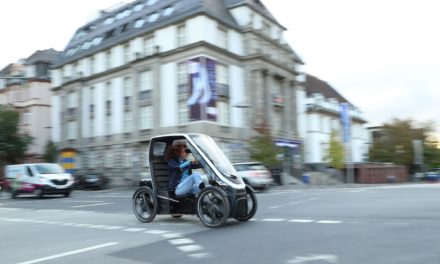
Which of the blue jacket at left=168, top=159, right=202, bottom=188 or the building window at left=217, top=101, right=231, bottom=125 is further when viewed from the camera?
the building window at left=217, top=101, right=231, bottom=125

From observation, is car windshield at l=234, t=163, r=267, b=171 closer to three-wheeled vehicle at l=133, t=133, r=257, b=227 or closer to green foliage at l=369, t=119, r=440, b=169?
three-wheeled vehicle at l=133, t=133, r=257, b=227

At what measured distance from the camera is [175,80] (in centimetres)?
4028

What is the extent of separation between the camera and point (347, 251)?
5.73m

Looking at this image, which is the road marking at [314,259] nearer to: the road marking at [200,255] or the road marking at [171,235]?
the road marking at [200,255]

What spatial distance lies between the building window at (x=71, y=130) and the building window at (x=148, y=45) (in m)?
14.8

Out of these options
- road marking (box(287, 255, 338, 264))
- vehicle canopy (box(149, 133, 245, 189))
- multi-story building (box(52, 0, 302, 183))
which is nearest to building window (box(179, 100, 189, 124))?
multi-story building (box(52, 0, 302, 183))

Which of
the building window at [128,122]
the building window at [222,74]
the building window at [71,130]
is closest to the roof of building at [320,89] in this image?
the building window at [222,74]

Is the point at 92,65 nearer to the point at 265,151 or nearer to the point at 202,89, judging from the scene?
the point at 202,89

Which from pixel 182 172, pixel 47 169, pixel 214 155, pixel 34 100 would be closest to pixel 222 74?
pixel 47 169

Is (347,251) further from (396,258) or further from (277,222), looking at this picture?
(277,222)

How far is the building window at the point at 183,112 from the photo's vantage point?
38.9 metres

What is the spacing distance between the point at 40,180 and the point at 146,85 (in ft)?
71.7

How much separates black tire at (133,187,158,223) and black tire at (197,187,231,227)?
138 cm

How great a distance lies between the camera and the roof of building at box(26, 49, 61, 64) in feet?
201
